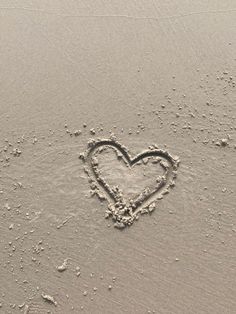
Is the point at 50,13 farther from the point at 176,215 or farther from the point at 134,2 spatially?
the point at 176,215

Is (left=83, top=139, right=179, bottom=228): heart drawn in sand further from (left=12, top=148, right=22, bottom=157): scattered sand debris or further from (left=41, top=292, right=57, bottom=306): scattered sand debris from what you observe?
(left=41, top=292, right=57, bottom=306): scattered sand debris

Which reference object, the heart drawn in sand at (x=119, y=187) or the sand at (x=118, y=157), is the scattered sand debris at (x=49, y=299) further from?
the heart drawn in sand at (x=119, y=187)

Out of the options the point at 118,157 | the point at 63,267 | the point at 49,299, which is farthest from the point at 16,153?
the point at 49,299

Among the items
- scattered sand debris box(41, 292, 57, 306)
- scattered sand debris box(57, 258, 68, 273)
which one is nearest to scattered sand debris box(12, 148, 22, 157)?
scattered sand debris box(57, 258, 68, 273)

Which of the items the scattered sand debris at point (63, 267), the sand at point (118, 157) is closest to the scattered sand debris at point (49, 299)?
the sand at point (118, 157)

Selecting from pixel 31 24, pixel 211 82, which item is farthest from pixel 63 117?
pixel 211 82

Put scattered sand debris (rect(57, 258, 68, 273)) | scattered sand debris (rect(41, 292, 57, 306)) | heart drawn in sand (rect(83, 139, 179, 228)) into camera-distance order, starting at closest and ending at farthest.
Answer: scattered sand debris (rect(41, 292, 57, 306)), scattered sand debris (rect(57, 258, 68, 273)), heart drawn in sand (rect(83, 139, 179, 228))
